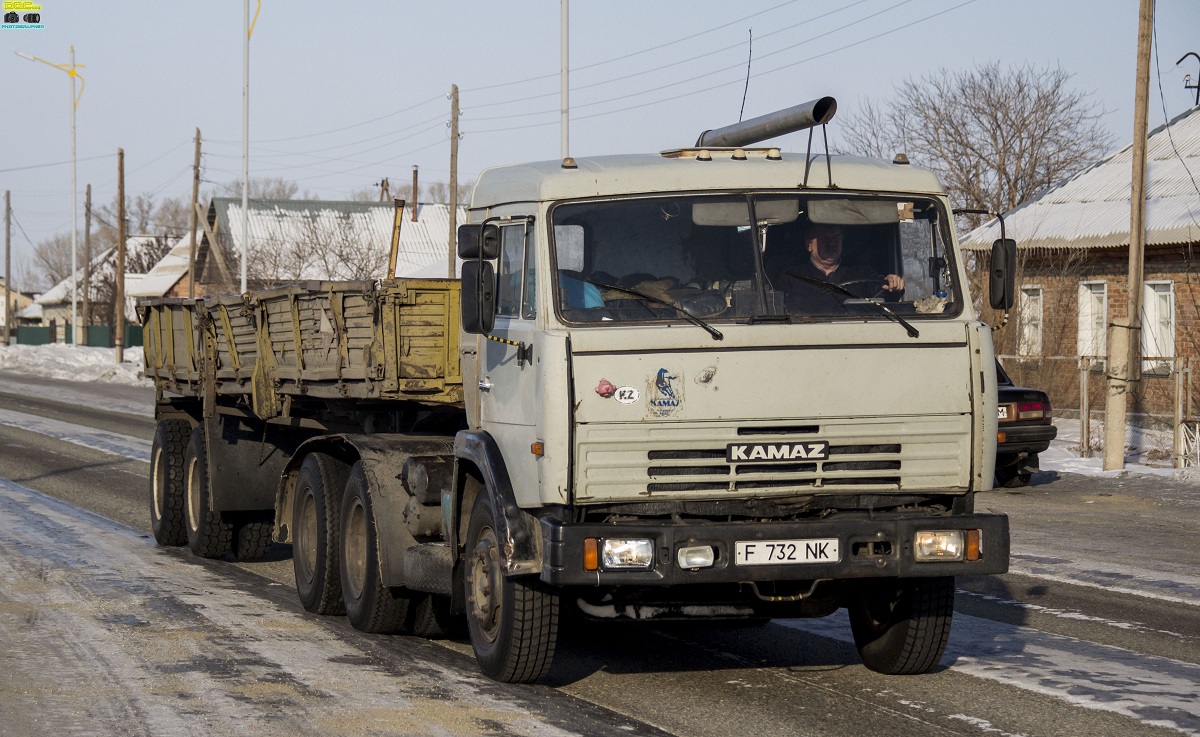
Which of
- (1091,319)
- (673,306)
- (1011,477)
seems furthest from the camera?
(1091,319)

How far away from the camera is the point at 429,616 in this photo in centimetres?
852

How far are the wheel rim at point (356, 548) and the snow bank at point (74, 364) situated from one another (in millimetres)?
35129

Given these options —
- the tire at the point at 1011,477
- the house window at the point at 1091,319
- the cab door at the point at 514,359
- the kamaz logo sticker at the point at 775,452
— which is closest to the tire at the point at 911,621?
the kamaz logo sticker at the point at 775,452

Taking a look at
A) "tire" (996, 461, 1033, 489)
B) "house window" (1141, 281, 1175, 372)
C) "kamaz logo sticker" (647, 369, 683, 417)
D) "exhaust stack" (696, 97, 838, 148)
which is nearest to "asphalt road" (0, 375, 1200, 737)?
"kamaz logo sticker" (647, 369, 683, 417)

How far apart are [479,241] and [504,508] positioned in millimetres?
1303

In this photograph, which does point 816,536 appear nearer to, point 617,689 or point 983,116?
point 617,689

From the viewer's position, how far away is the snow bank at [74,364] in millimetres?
45344

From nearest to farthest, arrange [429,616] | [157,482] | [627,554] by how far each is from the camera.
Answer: [627,554]
[429,616]
[157,482]

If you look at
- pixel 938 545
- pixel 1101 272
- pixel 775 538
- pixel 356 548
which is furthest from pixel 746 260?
pixel 1101 272

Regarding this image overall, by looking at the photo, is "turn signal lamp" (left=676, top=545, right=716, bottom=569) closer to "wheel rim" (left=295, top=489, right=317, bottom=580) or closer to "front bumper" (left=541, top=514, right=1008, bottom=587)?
"front bumper" (left=541, top=514, right=1008, bottom=587)

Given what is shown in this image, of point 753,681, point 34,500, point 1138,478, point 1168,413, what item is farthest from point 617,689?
point 1168,413

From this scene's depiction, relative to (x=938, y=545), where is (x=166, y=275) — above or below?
above

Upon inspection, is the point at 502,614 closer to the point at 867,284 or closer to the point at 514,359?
the point at 514,359

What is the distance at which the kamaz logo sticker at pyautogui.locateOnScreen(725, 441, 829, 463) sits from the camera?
6.30m
